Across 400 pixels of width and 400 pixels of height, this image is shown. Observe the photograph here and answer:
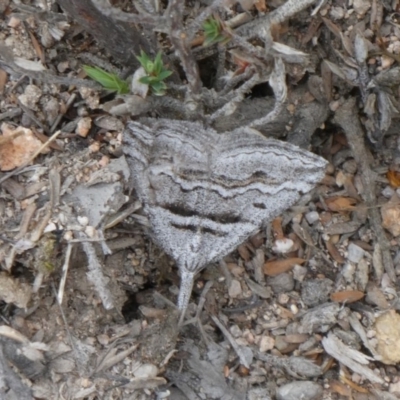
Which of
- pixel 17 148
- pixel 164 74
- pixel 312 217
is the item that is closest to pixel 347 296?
pixel 312 217

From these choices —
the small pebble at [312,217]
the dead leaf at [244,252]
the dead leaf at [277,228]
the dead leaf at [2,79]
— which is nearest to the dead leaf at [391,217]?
the small pebble at [312,217]

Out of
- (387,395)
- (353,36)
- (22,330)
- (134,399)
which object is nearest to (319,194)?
(353,36)

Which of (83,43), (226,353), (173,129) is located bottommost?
(226,353)

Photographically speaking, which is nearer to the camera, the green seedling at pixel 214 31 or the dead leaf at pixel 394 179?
the green seedling at pixel 214 31

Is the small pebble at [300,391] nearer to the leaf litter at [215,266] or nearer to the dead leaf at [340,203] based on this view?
the leaf litter at [215,266]

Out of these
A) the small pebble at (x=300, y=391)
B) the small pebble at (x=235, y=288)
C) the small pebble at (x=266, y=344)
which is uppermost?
the small pebble at (x=235, y=288)

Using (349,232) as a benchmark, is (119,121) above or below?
above

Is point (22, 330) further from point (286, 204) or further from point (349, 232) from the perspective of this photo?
point (349, 232)
